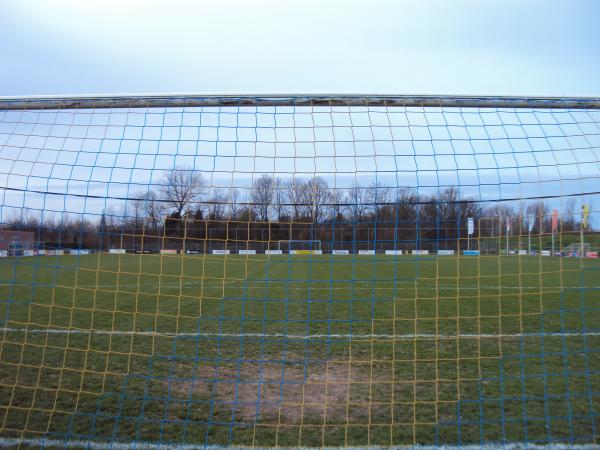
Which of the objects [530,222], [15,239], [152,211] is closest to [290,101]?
[152,211]

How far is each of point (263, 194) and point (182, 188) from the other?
0.94 metres

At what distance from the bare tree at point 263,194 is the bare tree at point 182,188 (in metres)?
0.55

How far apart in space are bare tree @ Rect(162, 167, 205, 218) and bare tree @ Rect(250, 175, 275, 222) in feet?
1.79

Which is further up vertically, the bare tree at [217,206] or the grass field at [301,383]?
the bare tree at [217,206]

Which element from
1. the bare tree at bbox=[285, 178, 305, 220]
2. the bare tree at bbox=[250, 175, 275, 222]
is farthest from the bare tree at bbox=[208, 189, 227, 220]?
the bare tree at bbox=[285, 178, 305, 220]

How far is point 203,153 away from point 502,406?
3391 mm

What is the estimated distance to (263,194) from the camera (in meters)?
4.33

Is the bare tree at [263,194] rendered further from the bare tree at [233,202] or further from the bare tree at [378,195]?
the bare tree at [378,195]

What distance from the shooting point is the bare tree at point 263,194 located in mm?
4027

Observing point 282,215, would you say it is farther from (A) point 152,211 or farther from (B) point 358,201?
(A) point 152,211

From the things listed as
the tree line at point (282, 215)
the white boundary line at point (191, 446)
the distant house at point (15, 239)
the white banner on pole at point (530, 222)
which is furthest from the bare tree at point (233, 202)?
the white banner on pole at point (530, 222)

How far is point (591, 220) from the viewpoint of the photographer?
4.37 metres

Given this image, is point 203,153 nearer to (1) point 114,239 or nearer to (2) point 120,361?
(1) point 114,239

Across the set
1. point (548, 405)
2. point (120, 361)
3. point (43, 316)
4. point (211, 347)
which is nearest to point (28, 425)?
point (120, 361)
